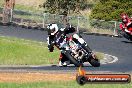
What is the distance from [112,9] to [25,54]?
72.1 feet

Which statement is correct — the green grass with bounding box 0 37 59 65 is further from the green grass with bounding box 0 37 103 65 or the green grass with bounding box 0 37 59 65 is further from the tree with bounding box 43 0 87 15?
the tree with bounding box 43 0 87 15

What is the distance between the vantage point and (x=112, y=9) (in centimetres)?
4997

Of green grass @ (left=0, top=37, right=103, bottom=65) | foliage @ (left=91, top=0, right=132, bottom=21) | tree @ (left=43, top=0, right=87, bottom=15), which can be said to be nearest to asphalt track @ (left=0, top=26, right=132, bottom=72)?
green grass @ (left=0, top=37, right=103, bottom=65)

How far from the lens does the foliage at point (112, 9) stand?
161 feet

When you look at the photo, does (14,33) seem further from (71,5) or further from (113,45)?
(71,5)

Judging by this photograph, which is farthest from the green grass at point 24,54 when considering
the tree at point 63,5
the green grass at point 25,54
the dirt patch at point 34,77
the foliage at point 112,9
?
the tree at point 63,5

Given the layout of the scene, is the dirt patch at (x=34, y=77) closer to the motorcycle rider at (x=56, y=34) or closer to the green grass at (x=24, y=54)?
the motorcycle rider at (x=56, y=34)

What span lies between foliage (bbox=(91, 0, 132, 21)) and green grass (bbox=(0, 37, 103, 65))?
17.2 meters

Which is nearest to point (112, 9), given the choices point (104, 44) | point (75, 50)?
point (104, 44)

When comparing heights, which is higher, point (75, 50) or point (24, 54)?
point (75, 50)

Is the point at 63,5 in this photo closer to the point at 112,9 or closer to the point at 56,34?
the point at 112,9

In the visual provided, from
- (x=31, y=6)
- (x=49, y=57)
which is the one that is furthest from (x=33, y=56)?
(x=31, y=6)

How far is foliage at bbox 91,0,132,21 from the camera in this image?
49.1 metres

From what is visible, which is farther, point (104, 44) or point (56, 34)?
point (104, 44)
